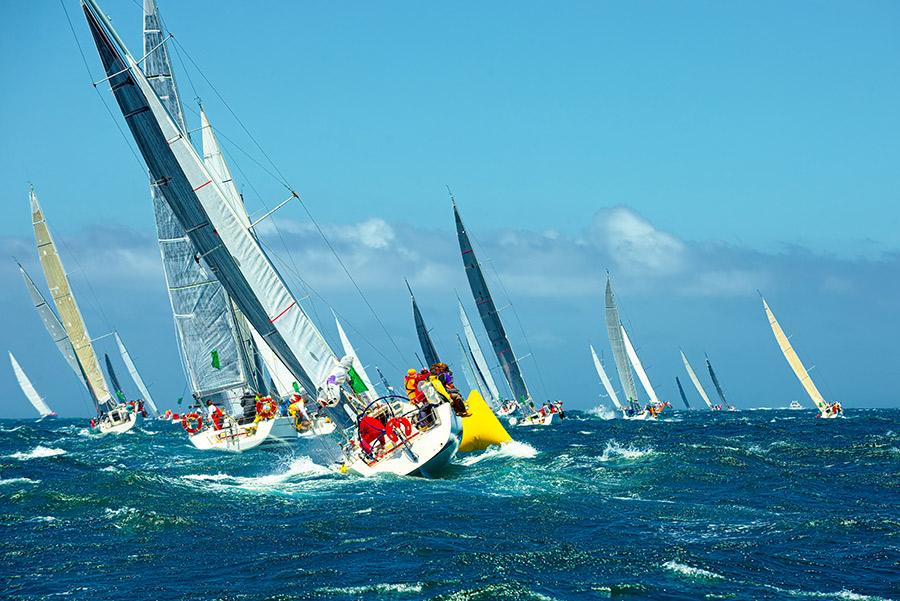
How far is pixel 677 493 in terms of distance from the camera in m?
25.9

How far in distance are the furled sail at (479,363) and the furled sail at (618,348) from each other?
10.7m

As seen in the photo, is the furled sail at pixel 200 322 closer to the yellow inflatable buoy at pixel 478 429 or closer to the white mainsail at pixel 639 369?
the yellow inflatable buoy at pixel 478 429

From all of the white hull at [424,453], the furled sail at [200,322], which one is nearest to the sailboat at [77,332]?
the furled sail at [200,322]

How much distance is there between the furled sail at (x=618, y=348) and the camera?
82.0 metres

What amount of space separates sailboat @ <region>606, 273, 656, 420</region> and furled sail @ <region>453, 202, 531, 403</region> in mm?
19127

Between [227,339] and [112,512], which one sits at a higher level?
[227,339]

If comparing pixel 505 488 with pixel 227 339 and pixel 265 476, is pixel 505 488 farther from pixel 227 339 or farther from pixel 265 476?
pixel 227 339

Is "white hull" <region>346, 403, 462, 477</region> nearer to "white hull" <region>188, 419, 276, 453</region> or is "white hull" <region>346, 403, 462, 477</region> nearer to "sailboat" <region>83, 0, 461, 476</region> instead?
"sailboat" <region>83, 0, 461, 476</region>

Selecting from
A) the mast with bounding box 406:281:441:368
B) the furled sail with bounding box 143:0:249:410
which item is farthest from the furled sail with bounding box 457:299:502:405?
the furled sail with bounding box 143:0:249:410

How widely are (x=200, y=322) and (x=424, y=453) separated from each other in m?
27.8

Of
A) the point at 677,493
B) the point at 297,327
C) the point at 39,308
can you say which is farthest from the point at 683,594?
the point at 39,308

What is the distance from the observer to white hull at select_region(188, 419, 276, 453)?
44.9 metres

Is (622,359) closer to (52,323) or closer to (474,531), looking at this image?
(52,323)

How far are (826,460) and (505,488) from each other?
1455cm
